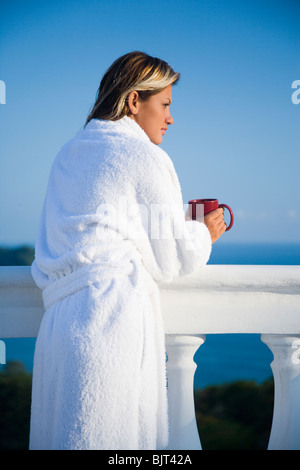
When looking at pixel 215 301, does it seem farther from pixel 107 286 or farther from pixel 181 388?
pixel 107 286

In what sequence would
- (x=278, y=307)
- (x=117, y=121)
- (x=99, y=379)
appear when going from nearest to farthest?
1. (x=99, y=379)
2. (x=117, y=121)
3. (x=278, y=307)

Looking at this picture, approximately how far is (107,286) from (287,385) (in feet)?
2.70

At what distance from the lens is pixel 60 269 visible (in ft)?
4.82

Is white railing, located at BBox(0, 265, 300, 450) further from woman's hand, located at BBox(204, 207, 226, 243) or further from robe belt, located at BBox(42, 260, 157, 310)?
robe belt, located at BBox(42, 260, 157, 310)

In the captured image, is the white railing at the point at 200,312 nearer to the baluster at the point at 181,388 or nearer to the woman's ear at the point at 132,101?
the baluster at the point at 181,388

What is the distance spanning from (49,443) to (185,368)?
52cm

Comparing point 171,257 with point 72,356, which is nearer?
point 72,356

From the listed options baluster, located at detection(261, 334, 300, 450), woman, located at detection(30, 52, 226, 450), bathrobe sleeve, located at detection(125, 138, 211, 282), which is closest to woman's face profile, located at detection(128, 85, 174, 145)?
woman, located at detection(30, 52, 226, 450)

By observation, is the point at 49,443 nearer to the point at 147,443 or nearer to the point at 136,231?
the point at 147,443

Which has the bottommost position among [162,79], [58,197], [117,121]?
[58,197]

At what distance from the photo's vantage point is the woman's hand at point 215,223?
171cm

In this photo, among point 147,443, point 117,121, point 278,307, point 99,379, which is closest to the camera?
point 99,379

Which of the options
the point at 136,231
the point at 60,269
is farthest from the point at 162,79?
the point at 60,269

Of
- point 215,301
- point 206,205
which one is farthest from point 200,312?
point 206,205
